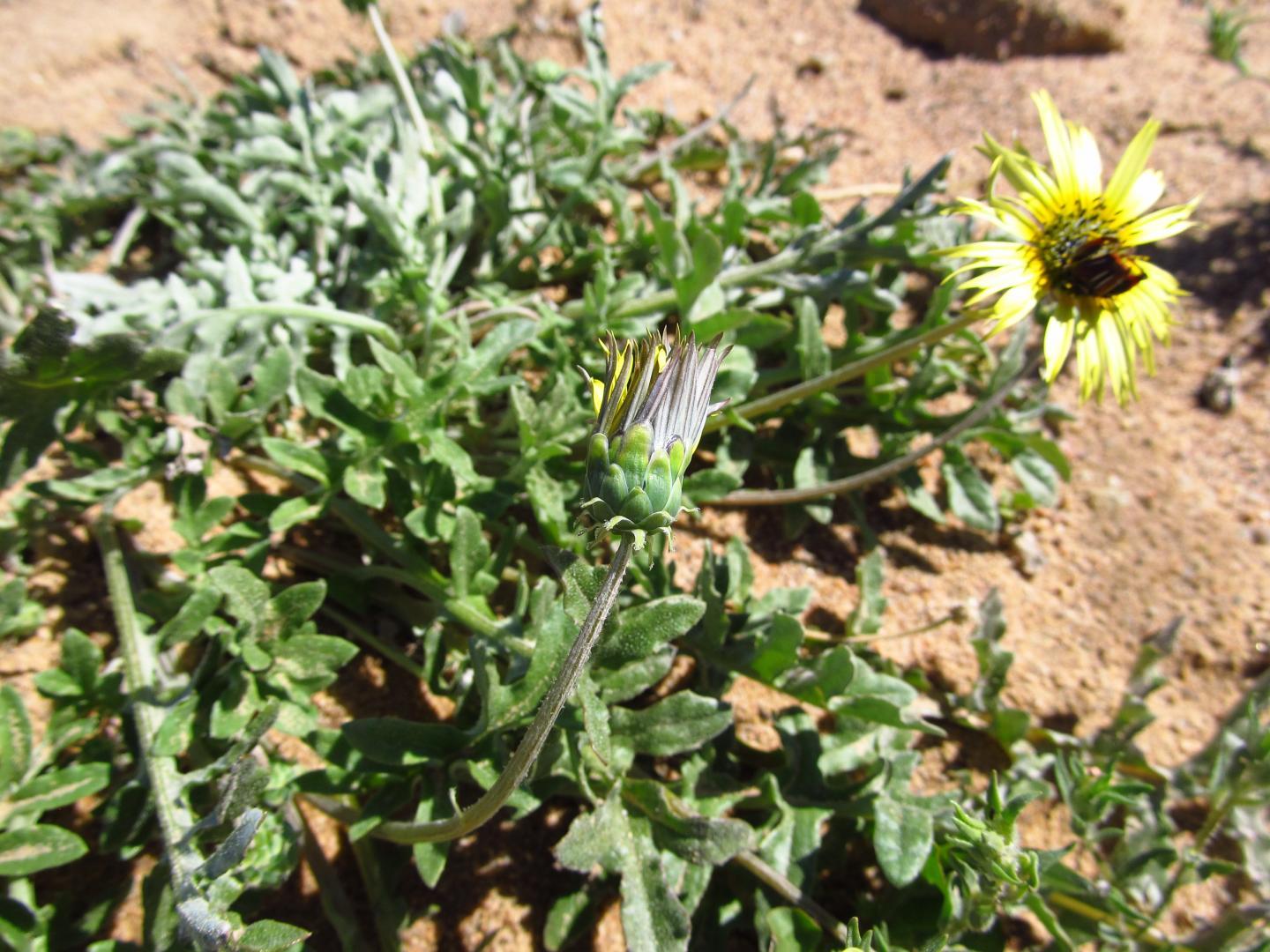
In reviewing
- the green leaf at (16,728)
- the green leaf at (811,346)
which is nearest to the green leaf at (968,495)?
the green leaf at (811,346)

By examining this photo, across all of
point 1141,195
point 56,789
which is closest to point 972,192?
point 1141,195

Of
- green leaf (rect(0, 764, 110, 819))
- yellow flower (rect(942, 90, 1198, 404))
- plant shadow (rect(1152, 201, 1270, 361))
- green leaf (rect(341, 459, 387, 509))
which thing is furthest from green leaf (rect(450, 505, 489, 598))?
plant shadow (rect(1152, 201, 1270, 361))

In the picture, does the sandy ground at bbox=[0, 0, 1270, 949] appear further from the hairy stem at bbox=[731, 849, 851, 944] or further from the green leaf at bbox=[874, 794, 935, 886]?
the green leaf at bbox=[874, 794, 935, 886]

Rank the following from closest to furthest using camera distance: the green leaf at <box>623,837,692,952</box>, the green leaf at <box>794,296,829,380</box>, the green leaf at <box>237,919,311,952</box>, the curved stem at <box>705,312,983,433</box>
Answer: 1. the green leaf at <box>237,919,311,952</box>
2. the green leaf at <box>623,837,692,952</box>
3. the curved stem at <box>705,312,983,433</box>
4. the green leaf at <box>794,296,829,380</box>

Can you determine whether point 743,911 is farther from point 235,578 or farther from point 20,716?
point 20,716

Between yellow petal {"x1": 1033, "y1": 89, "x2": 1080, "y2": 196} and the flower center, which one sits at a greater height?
yellow petal {"x1": 1033, "y1": 89, "x2": 1080, "y2": 196}
